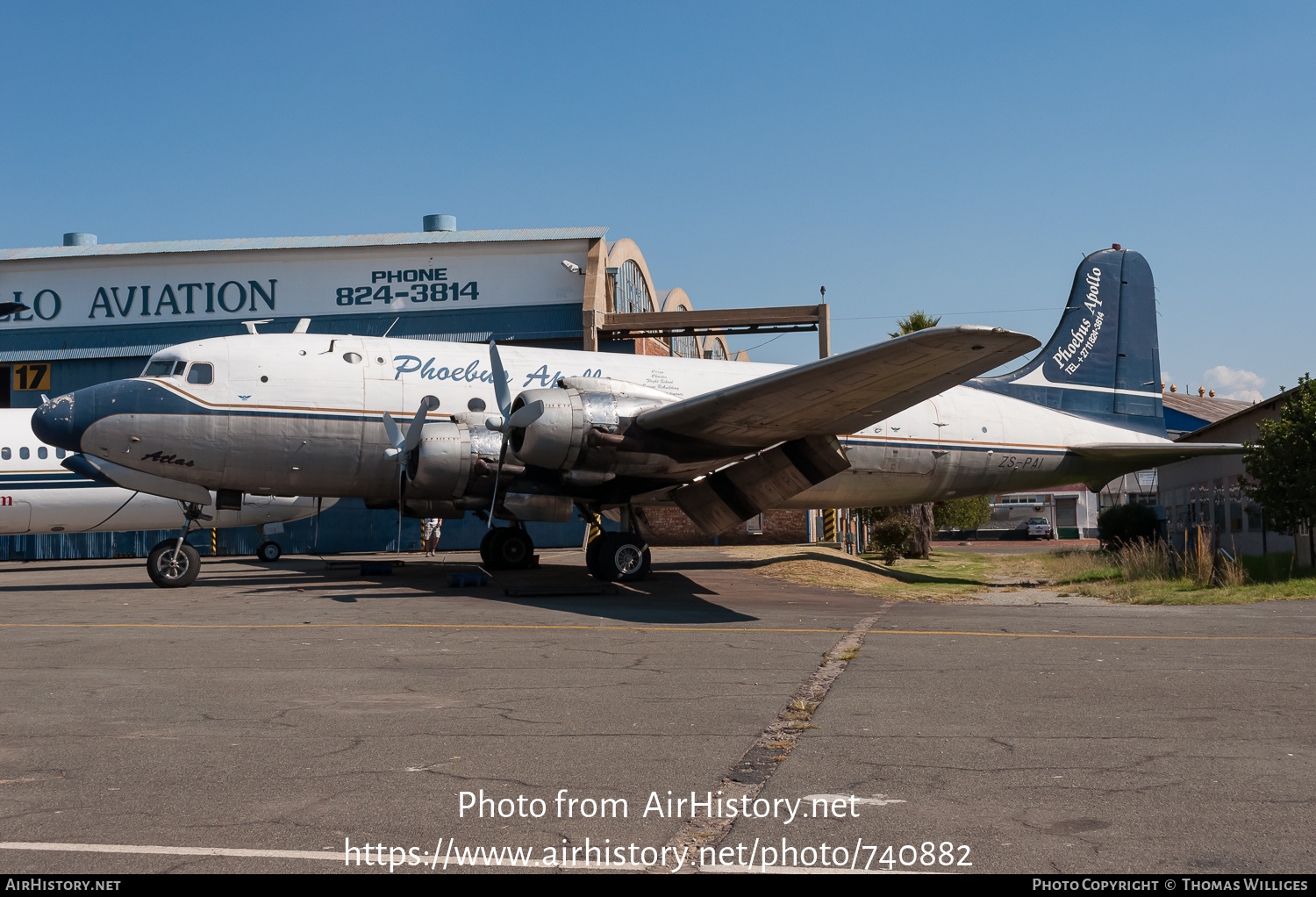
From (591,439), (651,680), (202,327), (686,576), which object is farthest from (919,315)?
(651,680)

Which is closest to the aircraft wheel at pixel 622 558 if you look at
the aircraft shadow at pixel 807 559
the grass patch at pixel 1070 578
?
the grass patch at pixel 1070 578

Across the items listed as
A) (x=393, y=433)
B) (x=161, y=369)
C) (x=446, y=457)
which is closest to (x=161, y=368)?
(x=161, y=369)

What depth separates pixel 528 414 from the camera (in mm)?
14781

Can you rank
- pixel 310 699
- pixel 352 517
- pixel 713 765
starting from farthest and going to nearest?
1. pixel 352 517
2. pixel 310 699
3. pixel 713 765

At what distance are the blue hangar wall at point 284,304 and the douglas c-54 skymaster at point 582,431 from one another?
1359 centimetres

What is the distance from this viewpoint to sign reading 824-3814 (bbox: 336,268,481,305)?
33469 millimetres

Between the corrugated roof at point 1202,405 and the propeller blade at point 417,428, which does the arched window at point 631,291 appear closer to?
the propeller blade at point 417,428

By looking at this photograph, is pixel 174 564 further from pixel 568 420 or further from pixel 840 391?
pixel 840 391

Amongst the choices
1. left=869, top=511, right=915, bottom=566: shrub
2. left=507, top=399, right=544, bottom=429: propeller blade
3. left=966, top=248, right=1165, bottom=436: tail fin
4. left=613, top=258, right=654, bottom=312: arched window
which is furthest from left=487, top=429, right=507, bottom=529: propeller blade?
left=613, top=258, right=654, bottom=312: arched window

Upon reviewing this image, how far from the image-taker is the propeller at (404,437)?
16766 mm

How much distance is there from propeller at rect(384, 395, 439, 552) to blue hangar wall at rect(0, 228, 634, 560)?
48.7 ft

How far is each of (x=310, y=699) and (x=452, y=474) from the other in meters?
9.35

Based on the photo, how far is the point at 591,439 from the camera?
15.1 m
